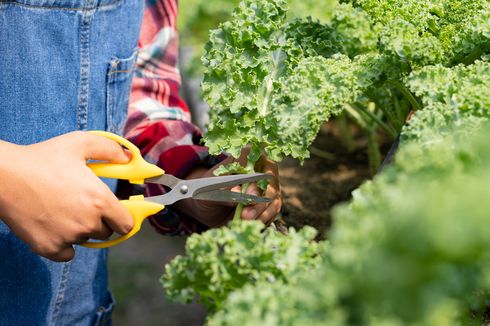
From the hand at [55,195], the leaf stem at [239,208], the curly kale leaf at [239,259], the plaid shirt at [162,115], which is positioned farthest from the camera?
the plaid shirt at [162,115]

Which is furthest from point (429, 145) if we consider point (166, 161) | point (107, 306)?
point (107, 306)

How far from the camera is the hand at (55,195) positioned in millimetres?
1312

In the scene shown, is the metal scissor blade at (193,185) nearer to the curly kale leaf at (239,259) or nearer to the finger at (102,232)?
the finger at (102,232)

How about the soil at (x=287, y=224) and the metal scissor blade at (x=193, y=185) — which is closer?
the metal scissor blade at (x=193, y=185)

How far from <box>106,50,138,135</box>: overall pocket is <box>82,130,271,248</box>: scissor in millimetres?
413

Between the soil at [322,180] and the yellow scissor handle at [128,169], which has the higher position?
the yellow scissor handle at [128,169]

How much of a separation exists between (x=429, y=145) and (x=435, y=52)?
0.47m

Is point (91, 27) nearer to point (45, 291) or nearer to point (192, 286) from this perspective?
point (45, 291)

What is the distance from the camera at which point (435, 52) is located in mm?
1415

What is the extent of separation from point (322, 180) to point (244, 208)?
0.83m

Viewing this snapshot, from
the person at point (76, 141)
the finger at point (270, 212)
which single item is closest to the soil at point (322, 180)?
the finger at point (270, 212)

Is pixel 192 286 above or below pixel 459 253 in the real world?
below

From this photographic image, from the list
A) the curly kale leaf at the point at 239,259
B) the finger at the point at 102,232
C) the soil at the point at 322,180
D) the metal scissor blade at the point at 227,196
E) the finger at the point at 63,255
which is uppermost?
the curly kale leaf at the point at 239,259

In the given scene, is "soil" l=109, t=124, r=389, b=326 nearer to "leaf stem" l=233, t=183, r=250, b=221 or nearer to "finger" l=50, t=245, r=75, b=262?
"leaf stem" l=233, t=183, r=250, b=221
